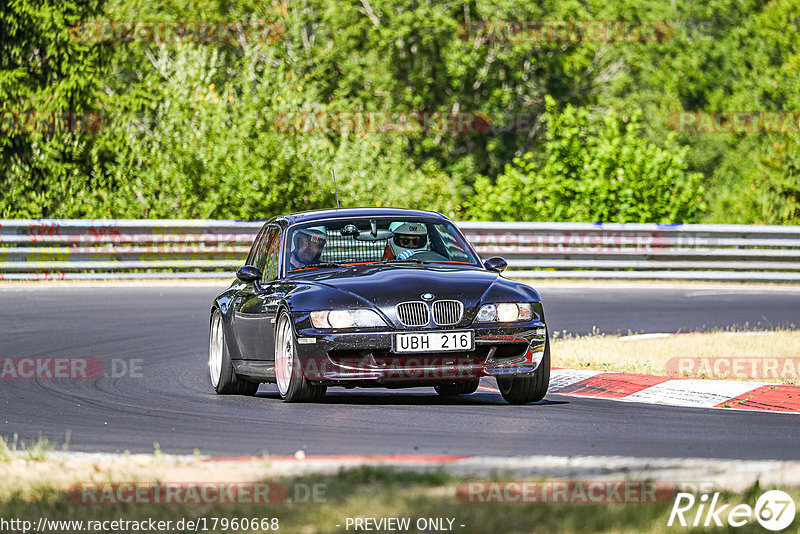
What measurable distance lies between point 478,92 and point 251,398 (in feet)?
135

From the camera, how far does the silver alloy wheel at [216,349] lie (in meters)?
11.2

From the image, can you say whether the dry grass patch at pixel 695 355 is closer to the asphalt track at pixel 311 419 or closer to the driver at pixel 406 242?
the asphalt track at pixel 311 419

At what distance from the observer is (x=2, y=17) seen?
102ft

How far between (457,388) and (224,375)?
185 cm

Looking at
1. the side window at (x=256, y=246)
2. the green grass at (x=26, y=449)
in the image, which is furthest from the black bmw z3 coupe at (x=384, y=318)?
the green grass at (x=26, y=449)

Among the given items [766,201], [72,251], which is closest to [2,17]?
[72,251]

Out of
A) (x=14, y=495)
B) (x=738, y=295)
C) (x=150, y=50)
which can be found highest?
(x=150, y=50)

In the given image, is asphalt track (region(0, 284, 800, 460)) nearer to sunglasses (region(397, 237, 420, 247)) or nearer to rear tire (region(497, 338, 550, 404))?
rear tire (region(497, 338, 550, 404))

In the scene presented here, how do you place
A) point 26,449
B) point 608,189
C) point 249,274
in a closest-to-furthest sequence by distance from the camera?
point 26,449
point 249,274
point 608,189

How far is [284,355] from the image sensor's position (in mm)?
9711

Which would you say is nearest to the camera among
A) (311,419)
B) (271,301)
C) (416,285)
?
(311,419)

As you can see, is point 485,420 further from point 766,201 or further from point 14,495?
point 766,201

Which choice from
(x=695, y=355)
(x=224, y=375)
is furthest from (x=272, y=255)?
(x=695, y=355)

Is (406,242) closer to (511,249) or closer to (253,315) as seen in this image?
(253,315)
